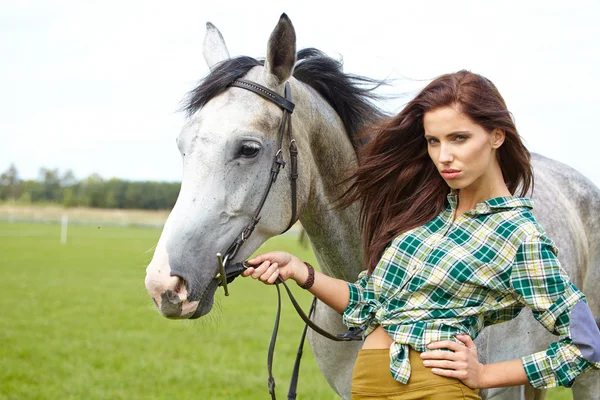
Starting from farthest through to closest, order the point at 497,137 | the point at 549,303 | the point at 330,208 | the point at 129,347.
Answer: the point at 129,347 → the point at 330,208 → the point at 497,137 → the point at 549,303

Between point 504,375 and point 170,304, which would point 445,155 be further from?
point 170,304

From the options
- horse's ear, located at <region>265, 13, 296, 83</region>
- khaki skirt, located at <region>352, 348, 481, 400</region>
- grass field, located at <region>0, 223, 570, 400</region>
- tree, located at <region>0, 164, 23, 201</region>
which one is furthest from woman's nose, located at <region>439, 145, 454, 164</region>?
tree, located at <region>0, 164, 23, 201</region>

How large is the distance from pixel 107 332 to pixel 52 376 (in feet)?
8.63

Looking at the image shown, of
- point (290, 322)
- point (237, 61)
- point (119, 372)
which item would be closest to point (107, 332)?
point (119, 372)

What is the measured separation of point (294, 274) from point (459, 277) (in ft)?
2.10

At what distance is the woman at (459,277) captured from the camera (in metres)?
1.90

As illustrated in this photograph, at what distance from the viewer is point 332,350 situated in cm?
315

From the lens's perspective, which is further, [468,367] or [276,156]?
[276,156]

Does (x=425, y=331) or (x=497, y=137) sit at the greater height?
(x=497, y=137)

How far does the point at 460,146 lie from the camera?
2.06 meters

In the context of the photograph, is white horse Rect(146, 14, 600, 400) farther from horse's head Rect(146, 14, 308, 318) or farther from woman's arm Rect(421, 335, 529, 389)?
woman's arm Rect(421, 335, 529, 389)

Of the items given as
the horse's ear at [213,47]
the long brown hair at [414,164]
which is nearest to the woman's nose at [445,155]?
the long brown hair at [414,164]

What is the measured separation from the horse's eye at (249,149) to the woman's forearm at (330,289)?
47cm

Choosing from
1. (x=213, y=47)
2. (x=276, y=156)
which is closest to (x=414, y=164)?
(x=276, y=156)
